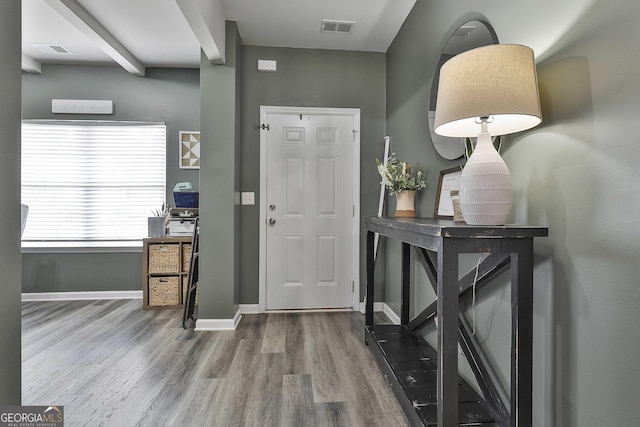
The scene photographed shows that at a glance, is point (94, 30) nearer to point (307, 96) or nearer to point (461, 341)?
point (307, 96)

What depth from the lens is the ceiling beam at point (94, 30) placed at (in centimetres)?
261

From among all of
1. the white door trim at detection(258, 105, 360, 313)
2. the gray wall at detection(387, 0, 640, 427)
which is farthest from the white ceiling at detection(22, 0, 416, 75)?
the gray wall at detection(387, 0, 640, 427)

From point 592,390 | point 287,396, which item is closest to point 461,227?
point 592,390

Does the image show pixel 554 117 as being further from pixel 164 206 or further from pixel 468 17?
pixel 164 206

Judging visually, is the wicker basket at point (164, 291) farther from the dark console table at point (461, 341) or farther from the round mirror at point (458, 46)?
the round mirror at point (458, 46)

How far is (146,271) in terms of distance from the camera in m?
3.45

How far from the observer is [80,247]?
3.82 metres

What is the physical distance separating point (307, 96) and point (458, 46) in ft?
5.68

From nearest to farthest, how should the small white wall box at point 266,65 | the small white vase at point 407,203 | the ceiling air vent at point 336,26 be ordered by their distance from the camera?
the small white vase at point 407,203, the ceiling air vent at point 336,26, the small white wall box at point 266,65

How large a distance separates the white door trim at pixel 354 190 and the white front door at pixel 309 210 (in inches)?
0.9

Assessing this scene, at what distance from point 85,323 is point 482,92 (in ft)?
11.7

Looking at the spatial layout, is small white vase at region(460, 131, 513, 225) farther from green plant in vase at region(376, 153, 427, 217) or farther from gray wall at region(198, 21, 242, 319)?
gray wall at region(198, 21, 242, 319)

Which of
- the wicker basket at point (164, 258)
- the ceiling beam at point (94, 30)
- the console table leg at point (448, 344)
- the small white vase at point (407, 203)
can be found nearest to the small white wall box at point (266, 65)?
the ceiling beam at point (94, 30)

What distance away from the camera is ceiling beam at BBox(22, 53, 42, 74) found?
3.62 m
